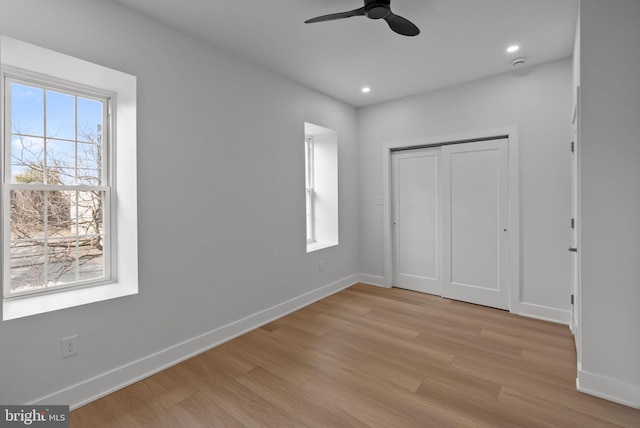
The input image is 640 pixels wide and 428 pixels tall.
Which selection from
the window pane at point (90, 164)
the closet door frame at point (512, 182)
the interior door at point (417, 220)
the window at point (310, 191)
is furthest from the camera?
the window at point (310, 191)

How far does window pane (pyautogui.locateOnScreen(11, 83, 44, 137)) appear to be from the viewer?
1.99 m

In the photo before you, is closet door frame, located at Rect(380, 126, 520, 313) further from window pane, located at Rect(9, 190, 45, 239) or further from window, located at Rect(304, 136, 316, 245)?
window pane, located at Rect(9, 190, 45, 239)

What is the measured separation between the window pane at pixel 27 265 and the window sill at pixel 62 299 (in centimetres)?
9

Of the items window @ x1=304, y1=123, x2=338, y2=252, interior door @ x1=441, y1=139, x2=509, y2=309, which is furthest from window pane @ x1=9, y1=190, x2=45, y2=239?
interior door @ x1=441, y1=139, x2=509, y2=309

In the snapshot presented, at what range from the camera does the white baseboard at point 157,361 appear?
1.94 metres

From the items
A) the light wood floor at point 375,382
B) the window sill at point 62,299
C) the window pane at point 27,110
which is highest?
the window pane at point 27,110

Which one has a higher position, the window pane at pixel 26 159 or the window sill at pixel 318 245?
the window pane at pixel 26 159

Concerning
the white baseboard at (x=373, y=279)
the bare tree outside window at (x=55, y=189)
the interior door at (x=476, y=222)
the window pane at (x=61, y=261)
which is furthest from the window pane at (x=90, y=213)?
the interior door at (x=476, y=222)

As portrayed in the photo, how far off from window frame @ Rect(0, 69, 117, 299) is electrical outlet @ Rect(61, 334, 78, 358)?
43 centimetres

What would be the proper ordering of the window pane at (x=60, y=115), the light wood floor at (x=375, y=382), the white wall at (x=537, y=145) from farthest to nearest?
the white wall at (x=537, y=145), the window pane at (x=60, y=115), the light wood floor at (x=375, y=382)

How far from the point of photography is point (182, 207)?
2.53 metres

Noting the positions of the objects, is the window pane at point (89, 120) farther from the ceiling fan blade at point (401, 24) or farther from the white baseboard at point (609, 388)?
the white baseboard at point (609, 388)

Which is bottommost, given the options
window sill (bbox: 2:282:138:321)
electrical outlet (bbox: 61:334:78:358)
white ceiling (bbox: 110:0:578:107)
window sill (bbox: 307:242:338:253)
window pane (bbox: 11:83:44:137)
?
electrical outlet (bbox: 61:334:78:358)

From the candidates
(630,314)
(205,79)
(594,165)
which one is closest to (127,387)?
(205,79)
